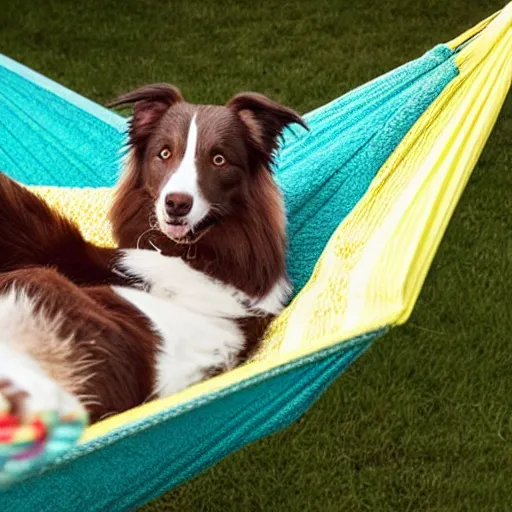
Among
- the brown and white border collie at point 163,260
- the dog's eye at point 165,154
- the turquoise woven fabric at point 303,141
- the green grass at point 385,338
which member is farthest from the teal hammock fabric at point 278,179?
the green grass at point 385,338

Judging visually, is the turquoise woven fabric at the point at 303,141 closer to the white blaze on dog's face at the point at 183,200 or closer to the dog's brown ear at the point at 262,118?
the dog's brown ear at the point at 262,118

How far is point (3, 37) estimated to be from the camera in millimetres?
4680

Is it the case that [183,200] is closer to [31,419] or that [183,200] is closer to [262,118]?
[262,118]

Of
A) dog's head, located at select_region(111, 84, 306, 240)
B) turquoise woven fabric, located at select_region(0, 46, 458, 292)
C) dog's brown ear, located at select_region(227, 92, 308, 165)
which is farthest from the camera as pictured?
turquoise woven fabric, located at select_region(0, 46, 458, 292)

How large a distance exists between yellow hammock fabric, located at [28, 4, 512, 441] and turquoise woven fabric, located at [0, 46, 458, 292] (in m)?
0.06

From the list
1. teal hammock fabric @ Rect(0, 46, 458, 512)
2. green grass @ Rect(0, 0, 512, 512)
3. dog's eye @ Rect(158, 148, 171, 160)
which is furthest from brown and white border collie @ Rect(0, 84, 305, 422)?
green grass @ Rect(0, 0, 512, 512)

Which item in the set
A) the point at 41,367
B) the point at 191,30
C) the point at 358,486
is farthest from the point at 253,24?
the point at 41,367

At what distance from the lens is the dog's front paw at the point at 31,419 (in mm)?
1078

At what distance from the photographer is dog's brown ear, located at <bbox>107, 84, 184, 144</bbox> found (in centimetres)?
158

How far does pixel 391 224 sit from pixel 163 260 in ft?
1.24

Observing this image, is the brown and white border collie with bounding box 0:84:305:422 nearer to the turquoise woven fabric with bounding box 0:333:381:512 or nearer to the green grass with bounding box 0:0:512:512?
the turquoise woven fabric with bounding box 0:333:381:512

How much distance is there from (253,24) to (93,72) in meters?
→ 0.98

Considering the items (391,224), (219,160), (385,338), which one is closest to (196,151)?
(219,160)

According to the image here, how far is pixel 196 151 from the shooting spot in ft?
4.90
